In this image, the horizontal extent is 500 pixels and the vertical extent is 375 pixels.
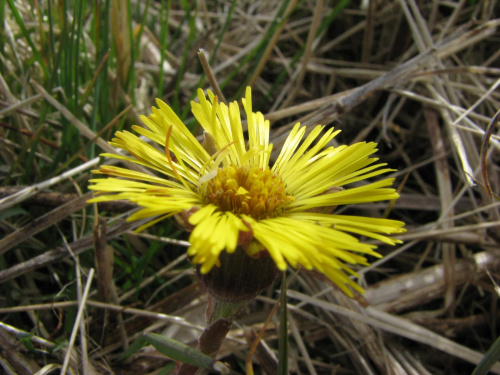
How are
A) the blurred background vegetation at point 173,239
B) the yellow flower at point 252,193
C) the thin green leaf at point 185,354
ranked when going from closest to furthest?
the yellow flower at point 252,193
the thin green leaf at point 185,354
the blurred background vegetation at point 173,239

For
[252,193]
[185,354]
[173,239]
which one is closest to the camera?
[185,354]

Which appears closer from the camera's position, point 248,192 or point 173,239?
point 248,192

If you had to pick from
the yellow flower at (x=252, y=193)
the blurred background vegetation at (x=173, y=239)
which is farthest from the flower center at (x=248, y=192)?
the blurred background vegetation at (x=173, y=239)

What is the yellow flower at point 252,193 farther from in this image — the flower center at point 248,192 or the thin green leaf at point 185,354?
the thin green leaf at point 185,354

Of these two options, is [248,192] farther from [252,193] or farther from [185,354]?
[185,354]

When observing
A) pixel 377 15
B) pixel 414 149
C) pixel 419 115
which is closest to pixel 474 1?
pixel 377 15

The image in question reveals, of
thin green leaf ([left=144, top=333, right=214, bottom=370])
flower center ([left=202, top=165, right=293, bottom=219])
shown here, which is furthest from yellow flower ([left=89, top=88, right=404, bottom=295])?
thin green leaf ([left=144, top=333, right=214, bottom=370])

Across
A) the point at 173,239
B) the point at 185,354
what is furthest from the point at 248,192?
the point at 173,239
